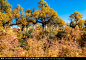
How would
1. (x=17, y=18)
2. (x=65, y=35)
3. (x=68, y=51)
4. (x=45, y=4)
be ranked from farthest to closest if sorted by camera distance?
(x=45, y=4) < (x=17, y=18) < (x=65, y=35) < (x=68, y=51)

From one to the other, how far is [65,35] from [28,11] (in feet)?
43.6

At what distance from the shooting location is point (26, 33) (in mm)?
8500

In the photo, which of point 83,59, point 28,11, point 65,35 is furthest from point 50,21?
point 83,59

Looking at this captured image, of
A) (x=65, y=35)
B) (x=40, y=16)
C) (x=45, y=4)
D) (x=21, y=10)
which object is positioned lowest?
(x=65, y=35)

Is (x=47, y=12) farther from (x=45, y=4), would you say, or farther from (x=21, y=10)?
(x=21, y=10)

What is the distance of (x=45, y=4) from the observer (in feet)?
59.4

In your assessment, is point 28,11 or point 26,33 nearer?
point 26,33

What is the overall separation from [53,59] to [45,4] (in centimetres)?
1659

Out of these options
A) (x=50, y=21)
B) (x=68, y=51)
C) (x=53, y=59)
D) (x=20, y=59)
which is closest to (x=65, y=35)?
(x=68, y=51)

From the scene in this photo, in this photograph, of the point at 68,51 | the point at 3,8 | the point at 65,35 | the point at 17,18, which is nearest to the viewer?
Answer: the point at 68,51

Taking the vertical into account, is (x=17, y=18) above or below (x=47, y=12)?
below

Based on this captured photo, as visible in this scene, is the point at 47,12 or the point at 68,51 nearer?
the point at 68,51

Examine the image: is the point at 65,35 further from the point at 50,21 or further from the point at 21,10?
the point at 21,10

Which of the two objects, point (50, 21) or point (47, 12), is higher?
point (47, 12)
